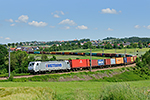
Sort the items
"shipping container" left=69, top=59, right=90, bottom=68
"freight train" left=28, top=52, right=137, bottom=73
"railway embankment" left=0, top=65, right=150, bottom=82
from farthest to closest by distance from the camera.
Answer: "shipping container" left=69, top=59, right=90, bottom=68 < "freight train" left=28, top=52, right=137, bottom=73 < "railway embankment" left=0, top=65, right=150, bottom=82

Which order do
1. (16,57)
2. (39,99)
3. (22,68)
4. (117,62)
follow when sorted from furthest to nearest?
(16,57) → (117,62) → (22,68) → (39,99)

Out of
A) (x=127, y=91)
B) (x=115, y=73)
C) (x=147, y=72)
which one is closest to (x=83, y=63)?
(x=115, y=73)

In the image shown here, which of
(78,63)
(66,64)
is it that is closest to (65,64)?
(66,64)

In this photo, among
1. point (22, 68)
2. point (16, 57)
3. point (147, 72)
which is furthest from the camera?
point (16, 57)

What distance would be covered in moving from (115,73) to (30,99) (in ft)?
128

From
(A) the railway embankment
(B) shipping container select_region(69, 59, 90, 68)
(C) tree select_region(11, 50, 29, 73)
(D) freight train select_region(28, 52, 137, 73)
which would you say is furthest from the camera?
(C) tree select_region(11, 50, 29, 73)

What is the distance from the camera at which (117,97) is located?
1228 cm

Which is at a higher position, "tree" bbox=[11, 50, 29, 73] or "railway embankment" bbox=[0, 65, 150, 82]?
"tree" bbox=[11, 50, 29, 73]

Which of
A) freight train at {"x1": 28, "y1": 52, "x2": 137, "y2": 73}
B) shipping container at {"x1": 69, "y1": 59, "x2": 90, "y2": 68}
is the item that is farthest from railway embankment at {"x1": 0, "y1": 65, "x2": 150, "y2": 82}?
shipping container at {"x1": 69, "y1": 59, "x2": 90, "y2": 68}

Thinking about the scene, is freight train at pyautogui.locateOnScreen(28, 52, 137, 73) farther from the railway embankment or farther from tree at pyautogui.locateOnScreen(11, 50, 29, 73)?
tree at pyautogui.locateOnScreen(11, 50, 29, 73)

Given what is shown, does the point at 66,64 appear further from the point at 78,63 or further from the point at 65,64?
the point at 78,63

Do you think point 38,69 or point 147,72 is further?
point 147,72

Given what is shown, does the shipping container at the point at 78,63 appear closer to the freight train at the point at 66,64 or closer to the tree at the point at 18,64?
the freight train at the point at 66,64

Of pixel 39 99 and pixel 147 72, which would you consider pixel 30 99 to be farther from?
pixel 147 72
